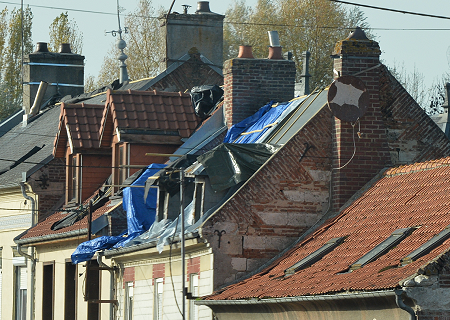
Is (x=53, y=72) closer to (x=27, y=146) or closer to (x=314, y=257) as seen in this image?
(x=27, y=146)

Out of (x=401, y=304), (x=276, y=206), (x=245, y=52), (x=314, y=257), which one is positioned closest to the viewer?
(x=401, y=304)

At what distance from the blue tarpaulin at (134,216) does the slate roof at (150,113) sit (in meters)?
1.96

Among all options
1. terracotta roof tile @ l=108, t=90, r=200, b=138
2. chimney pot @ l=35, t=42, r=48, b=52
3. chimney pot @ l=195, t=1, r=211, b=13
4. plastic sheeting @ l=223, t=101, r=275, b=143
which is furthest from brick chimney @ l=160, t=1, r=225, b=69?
plastic sheeting @ l=223, t=101, r=275, b=143

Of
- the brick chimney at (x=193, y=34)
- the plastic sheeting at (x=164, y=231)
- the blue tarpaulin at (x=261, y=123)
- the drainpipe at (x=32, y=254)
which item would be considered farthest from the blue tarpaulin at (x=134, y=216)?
the brick chimney at (x=193, y=34)

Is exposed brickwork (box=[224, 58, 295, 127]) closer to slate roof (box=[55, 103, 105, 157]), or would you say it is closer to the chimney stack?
the chimney stack

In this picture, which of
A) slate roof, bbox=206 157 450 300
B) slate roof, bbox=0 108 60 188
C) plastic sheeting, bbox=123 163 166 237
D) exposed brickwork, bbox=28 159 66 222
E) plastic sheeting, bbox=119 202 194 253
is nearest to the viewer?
slate roof, bbox=206 157 450 300

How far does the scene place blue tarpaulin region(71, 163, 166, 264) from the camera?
76.3ft

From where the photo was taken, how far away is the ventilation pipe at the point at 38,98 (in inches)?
1453

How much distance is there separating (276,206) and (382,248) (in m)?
3.85

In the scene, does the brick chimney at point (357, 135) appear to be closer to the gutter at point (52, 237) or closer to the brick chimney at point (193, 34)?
the gutter at point (52, 237)

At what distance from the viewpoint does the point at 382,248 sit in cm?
1656

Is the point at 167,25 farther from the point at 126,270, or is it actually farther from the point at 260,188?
the point at 260,188

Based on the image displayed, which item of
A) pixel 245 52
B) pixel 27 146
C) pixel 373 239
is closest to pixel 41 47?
pixel 27 146

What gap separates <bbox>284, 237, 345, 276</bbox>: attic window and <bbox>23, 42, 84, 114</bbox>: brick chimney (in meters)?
20.9
